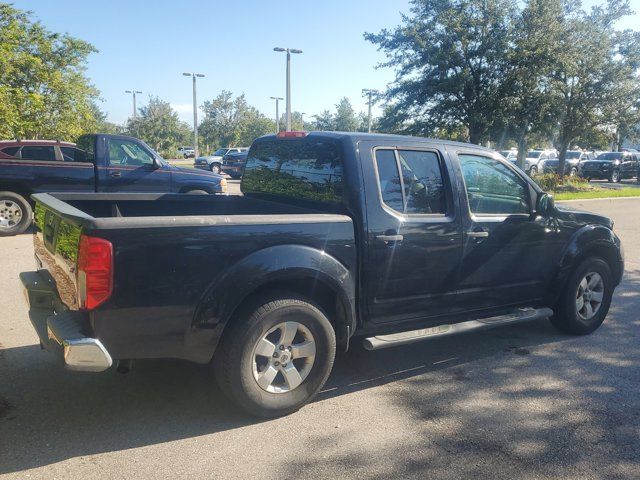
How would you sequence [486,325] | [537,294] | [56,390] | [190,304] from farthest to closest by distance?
[537,294] < [486,325] < [56,390] < [190,304]

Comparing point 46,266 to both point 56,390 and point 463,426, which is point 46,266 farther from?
point 463,426

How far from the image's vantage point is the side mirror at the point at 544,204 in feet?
15.5

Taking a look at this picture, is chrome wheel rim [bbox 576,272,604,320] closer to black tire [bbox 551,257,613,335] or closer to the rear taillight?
black tire [bbox 551,257,613,335]

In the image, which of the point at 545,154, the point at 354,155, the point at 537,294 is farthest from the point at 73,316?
the point at 545,154

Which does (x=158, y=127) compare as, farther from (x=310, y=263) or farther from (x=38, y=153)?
(x=310, y=263)

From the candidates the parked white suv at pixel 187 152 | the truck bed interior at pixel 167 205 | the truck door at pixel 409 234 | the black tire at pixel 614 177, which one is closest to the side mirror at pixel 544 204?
the truck door at pixel 409 234

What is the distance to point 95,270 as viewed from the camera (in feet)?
9.45

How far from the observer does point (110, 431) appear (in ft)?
10.9

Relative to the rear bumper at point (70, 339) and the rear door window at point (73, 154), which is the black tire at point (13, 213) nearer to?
the rear door window at point (73, 154)

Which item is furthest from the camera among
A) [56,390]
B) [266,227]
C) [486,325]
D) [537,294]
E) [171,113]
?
[171,113]

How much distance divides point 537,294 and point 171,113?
56601 mm

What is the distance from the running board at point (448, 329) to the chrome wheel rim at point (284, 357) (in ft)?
1.57

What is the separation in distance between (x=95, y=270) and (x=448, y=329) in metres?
2.60

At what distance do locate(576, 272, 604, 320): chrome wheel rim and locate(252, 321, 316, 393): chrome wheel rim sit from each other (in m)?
3.05
